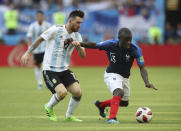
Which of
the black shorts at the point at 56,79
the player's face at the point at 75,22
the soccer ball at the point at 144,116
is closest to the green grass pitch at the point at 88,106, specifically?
the soccer ball at the point at 144,116

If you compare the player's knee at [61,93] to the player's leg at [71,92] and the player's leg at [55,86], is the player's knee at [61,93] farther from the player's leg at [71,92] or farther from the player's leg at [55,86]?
the player's leg at [71,92]

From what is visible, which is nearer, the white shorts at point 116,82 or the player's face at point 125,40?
the player's face at point 125,40

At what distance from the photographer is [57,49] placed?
10055 millimetres

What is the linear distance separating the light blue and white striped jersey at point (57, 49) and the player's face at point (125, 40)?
1.02 m

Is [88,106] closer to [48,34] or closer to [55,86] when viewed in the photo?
[55,86]

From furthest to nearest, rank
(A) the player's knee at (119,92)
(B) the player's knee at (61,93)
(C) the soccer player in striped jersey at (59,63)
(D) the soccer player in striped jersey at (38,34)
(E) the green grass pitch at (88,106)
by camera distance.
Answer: (D) the soccer player in striped jersey at (38,34) < (C) the soccer player in striped jersey at (59,63) < (B) the player's knee at (61,93) < (A) the player's knee at (119,92) < (E) the green grass pitch at (88,106)

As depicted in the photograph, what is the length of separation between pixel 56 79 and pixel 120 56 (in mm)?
1351

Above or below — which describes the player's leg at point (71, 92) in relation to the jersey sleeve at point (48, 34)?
below

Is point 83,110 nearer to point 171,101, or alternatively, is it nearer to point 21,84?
point 171,101

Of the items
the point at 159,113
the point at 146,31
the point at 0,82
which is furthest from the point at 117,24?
the point at 159,113

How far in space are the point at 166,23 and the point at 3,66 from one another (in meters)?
11.5

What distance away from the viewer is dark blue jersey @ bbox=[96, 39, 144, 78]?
32.3 feet

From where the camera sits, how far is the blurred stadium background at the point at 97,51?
47.8ft

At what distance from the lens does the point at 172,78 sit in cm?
2125
